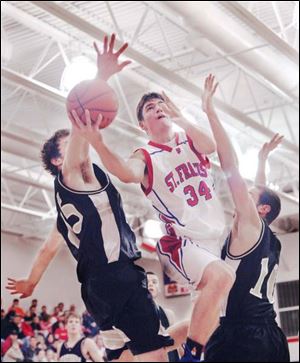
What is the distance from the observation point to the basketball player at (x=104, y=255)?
226 centimetres

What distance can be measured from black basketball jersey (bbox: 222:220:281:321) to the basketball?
27.8 inches

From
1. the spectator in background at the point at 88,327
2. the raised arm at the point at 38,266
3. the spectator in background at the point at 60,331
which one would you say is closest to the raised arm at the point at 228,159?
the raised arm at the point at 38,266

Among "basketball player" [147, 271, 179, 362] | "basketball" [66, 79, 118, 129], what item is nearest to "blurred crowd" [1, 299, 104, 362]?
"basketball player" [147, 271, 179, 362]

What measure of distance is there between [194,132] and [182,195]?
0.21 metres

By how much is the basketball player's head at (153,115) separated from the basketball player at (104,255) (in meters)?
0.22

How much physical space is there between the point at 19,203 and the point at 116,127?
228 inches

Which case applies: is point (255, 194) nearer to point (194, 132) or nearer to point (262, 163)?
point (262, 163)

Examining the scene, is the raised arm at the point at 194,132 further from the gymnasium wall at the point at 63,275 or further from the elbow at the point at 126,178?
the gymnasium wall at the point at 63,275

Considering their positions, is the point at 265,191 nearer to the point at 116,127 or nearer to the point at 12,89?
the point at 116,127

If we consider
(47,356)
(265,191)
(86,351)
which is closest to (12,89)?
(47,356)

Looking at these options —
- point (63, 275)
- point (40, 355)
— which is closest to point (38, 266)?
point (63, 275)

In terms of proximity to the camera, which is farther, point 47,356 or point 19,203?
point 19,203

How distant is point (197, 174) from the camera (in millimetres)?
2295

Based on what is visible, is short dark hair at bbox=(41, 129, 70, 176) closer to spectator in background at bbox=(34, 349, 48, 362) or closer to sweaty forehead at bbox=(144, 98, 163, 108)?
sweaty forehead at bbox=(144, 98, 163, 108)
